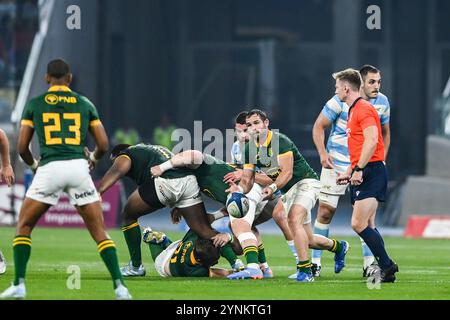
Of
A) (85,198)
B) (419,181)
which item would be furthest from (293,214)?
Answer: (419,181)

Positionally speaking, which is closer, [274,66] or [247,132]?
[247,132]

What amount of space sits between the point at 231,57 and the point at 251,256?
87.5ft

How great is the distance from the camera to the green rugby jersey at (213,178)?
52.4 feet

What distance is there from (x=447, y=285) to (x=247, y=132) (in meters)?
2.73

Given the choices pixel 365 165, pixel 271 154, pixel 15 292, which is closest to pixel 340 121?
pixel 271 154

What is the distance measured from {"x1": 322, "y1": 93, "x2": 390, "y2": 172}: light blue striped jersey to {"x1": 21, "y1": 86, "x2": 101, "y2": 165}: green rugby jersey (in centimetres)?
424

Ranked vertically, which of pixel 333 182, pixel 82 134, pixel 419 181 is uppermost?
pixel 82 134

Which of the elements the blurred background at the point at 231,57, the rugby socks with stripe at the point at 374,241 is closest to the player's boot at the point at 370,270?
the rugby socks with stripe at the point at 374,241

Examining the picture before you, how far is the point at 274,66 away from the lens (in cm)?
3975

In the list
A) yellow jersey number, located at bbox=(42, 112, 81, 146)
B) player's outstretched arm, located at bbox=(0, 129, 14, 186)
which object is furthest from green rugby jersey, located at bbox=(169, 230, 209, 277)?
yellow jersey number, located at bbox=(42, 112, 81, 146)

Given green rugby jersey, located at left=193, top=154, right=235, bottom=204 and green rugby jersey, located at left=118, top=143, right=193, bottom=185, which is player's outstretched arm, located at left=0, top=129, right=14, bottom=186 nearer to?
green rugby jersey, located at left=118, top=143, right=193, bottom=185

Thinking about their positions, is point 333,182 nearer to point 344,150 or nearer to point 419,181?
point 344,150

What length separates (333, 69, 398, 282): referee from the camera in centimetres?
1456
